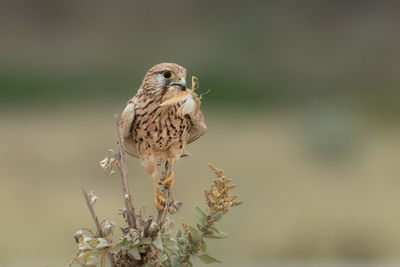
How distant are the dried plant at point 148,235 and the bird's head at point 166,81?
0.41 ft

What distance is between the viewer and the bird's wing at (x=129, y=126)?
37.1 inches

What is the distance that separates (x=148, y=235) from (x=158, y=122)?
190 millimetres

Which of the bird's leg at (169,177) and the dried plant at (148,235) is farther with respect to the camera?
the bird's leg at (169,177)

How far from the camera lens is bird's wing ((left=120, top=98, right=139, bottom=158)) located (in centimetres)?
94

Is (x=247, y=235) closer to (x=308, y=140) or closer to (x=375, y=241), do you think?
(x=375, y=241)

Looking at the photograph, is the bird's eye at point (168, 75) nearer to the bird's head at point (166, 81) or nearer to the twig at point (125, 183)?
the bird's head at point (166, 81)

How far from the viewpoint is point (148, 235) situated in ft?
2.60

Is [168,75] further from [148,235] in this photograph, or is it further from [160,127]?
[148,235]

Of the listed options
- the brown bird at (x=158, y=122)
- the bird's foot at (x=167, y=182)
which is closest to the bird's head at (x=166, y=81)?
the brown bird at (x=158, y=122)

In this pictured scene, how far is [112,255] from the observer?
82 centimetres

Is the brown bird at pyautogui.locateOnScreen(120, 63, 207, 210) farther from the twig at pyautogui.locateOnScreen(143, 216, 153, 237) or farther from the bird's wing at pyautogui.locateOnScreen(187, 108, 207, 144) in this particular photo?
the twig at pyautogui.locateOnScreen(143, 216, 153, 237)

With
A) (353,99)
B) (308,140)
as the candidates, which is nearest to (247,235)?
(308,140)

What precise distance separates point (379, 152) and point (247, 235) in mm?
1408

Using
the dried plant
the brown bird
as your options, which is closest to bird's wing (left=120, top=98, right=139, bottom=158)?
the brown bird
